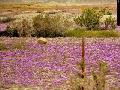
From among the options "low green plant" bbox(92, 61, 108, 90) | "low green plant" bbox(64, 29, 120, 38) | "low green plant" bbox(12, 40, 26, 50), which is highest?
"low green plant" bbox(92, 61, 108, 90)

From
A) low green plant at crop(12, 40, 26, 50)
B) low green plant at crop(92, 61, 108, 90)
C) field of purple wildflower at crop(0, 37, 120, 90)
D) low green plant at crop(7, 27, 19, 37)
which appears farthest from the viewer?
low green plant at crop(7, 27, 19, 37)

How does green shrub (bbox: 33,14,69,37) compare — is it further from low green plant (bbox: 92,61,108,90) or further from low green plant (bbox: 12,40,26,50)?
low green plant (bbox: 92,61,108,90)

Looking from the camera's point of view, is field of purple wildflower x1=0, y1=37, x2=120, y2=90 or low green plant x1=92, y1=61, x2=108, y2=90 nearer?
low green plant x1=92, y1=61, x2=108, y2=90

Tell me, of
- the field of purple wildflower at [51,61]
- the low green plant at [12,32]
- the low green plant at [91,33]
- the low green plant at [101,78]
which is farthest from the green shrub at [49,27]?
the low green plant at [101,78]

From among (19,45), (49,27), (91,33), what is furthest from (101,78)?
(49,27)

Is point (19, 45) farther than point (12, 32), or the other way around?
point (12, 32)

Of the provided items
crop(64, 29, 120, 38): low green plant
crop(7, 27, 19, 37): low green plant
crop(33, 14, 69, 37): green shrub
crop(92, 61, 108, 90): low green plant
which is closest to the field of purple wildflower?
crop(64, 29, 120, 38): low green plant

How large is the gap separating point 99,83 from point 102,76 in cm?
24

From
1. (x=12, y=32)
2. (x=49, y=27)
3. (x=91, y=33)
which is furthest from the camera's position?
(x=12, y=32)

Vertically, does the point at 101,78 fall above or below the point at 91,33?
above

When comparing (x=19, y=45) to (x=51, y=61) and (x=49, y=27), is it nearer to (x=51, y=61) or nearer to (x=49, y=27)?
(x=51, y=61)

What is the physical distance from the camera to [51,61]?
2027 centimetres

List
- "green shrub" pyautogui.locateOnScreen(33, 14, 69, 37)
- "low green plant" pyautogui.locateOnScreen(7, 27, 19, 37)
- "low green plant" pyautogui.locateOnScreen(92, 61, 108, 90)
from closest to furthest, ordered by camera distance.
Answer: "low green plant" pyautogui.locateOnScreen(92, 61, 108, 90)
"green shrub" pyautogui.locateOnScreen(33, 14, 69, 37)
"low green plant" pyautogui.locateOnScreen(7, 27, 19, 37)

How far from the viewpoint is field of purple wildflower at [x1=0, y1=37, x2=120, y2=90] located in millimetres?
16219
